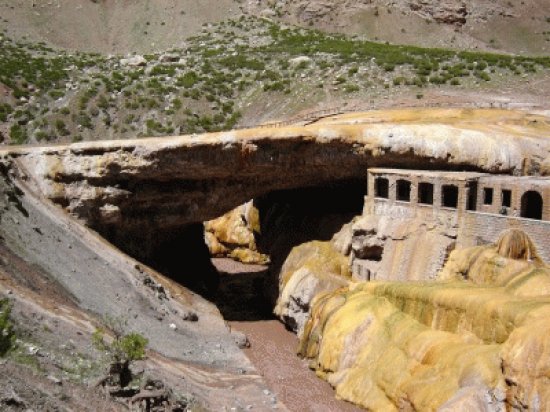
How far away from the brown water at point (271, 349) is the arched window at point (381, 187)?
28.6 feet

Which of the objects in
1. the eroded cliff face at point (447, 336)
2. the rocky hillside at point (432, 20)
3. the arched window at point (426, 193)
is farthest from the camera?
the rocky hillside at point (432, 20)

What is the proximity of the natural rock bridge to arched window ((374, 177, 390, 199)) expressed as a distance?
108cm

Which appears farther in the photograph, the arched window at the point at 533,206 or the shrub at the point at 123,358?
the arched window at the point at 533,206

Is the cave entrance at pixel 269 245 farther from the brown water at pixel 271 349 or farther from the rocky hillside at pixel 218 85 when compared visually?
the rocky hillside at pixel 218 85

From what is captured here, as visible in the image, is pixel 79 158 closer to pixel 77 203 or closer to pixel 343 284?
pixel 77 203

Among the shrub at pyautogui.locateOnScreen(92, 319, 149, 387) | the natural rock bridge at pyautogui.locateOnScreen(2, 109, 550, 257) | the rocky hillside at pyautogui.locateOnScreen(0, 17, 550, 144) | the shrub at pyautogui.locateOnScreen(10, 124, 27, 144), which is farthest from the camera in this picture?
the rocky hillside at pyautogui.locateOnScreen(0, 17, 550, 144)

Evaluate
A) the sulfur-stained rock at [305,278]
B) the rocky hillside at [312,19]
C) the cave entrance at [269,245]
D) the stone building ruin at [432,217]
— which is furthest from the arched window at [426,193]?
the rocky hillside at [312,19]

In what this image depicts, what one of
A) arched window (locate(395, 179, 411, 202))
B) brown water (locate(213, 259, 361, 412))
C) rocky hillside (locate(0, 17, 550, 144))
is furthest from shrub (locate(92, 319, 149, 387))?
rocky hillside (locate(0, 17, 550, 144))

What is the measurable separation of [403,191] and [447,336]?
1270 centimetres

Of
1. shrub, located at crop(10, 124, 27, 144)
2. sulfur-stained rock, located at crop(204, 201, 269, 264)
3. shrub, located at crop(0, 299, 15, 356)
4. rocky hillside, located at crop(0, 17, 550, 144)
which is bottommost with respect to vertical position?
sulfur-stained rock, located at crop(204, 201, 269, 264)

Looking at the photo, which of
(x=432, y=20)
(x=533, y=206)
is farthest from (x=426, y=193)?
(x=432, y=20)

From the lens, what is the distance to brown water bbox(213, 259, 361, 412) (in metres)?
25.6

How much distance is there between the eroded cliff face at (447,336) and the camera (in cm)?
1850

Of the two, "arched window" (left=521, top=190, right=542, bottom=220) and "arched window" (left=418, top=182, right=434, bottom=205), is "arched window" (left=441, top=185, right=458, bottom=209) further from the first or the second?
"arched window" (left=521, top=190, right=542, bottom=220)
